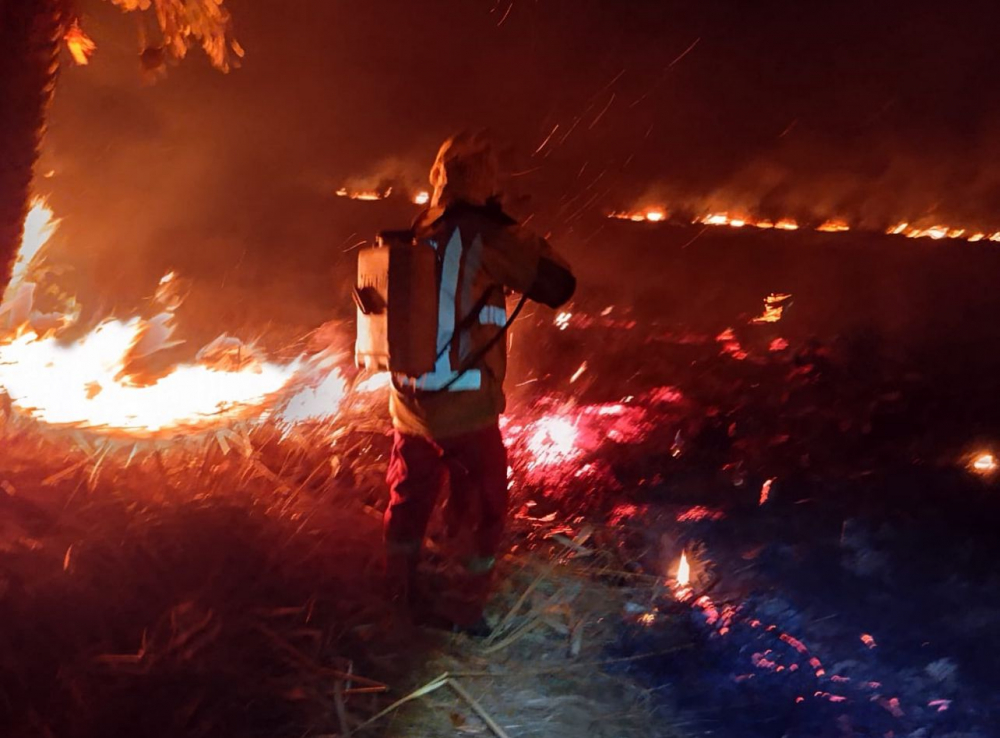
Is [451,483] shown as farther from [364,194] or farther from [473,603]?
[364,194]

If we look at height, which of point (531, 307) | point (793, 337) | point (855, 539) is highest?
point (793, 337)

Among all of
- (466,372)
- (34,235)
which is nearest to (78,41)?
(34,235)

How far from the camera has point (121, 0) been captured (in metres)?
4.48

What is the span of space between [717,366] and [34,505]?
7871 mm

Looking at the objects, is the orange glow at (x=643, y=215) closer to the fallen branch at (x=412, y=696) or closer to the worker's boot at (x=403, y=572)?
the worker's boot at (x=403, y=572)

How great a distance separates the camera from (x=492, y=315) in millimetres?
2971

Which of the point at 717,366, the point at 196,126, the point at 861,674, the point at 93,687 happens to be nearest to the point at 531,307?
the point at 717,366

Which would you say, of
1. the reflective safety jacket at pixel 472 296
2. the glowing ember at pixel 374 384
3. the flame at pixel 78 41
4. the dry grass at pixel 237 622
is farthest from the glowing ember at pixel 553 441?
the flame at pixel 78 41

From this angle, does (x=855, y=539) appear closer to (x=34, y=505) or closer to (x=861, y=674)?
(x=861, y=674)

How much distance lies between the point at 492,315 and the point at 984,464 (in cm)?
541

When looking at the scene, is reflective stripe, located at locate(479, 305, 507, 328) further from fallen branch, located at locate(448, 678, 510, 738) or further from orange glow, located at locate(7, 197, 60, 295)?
orange glow, located at locate(7, 197, 60, 295)

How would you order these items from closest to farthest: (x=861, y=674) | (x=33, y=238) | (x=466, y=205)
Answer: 1. (x=466, y=205)
2. (x=861, y=674)
3. (x=33, y=238)

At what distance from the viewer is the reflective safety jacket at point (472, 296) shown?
2.84 metres

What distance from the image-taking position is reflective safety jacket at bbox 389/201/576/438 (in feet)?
9.32
